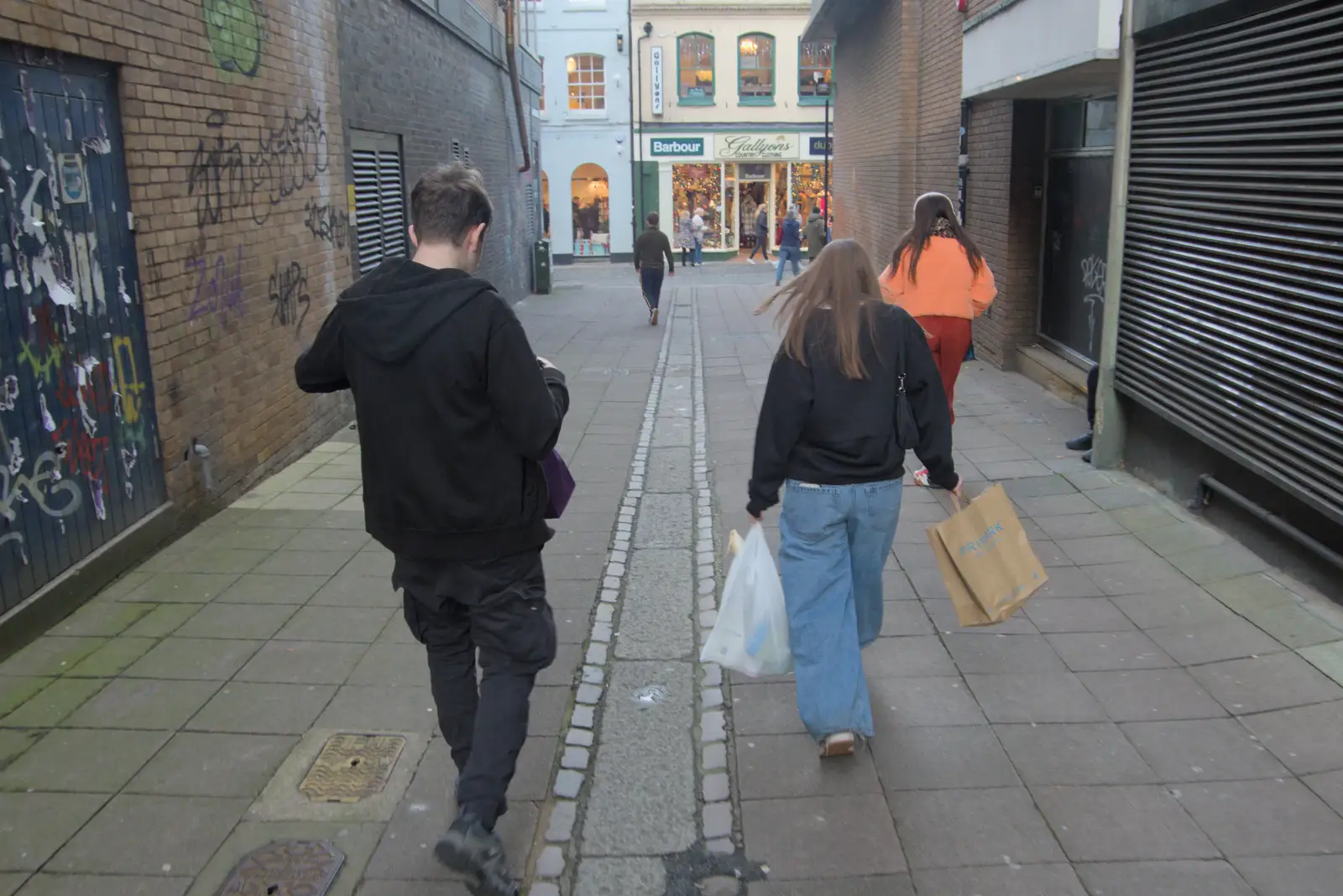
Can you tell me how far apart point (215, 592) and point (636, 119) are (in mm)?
30969

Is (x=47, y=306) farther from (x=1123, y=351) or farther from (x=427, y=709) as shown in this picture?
(x=1123, y=351)

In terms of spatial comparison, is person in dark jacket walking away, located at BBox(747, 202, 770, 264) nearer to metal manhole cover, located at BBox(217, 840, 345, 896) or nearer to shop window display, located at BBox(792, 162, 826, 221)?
shop window display, located at BBox(792, 162, 826, 221)

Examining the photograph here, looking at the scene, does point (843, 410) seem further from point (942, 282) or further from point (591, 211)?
point (591, 211)

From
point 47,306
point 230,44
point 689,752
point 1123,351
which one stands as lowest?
point 689,752

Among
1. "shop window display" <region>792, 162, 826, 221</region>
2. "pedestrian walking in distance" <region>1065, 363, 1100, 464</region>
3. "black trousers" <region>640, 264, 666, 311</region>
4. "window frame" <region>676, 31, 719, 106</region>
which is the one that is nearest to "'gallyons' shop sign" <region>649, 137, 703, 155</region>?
"window frame" <region>676, 31, 719, 106</region>

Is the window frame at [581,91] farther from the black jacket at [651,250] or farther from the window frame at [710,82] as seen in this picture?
the black jacket at [651,250]

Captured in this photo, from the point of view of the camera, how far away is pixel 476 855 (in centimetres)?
313

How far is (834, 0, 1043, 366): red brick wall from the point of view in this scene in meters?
11.2

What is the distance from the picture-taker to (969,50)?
35.2ft

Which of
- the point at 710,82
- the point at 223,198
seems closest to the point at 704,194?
the point at 710,82

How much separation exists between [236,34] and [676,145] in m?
28.6

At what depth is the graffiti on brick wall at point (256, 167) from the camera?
6.80 meters

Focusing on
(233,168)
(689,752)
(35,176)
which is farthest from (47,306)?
(689,752)

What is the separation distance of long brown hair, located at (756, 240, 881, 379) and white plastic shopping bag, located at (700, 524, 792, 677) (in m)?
0.67
